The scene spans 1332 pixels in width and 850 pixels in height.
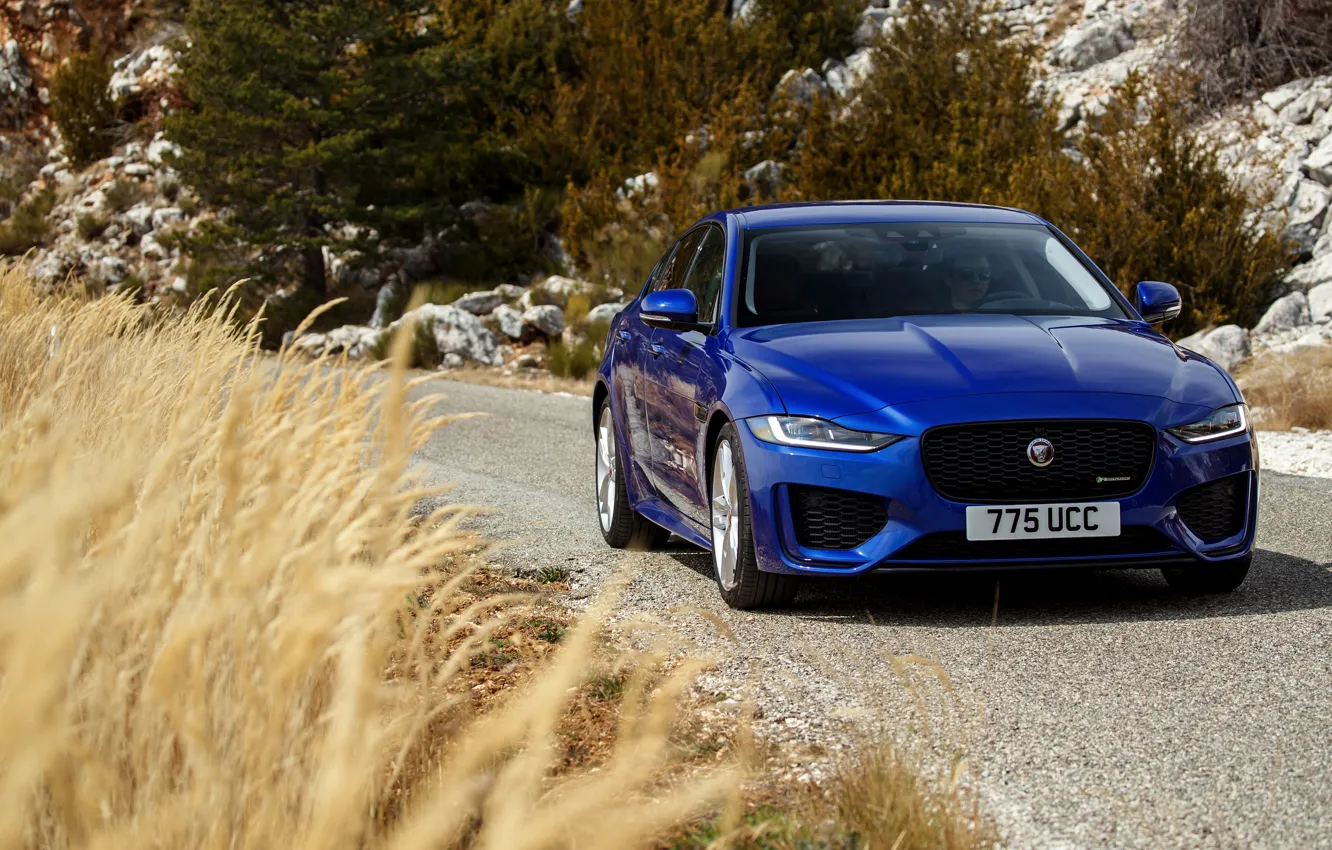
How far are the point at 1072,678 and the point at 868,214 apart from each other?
334 cm

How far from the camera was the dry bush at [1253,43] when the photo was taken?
26.1 meters

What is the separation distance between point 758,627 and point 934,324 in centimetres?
164

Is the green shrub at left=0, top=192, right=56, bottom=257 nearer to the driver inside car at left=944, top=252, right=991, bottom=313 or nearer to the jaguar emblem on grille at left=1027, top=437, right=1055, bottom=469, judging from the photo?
the driver inside car at left=944, top=252, right=991, bottom=313

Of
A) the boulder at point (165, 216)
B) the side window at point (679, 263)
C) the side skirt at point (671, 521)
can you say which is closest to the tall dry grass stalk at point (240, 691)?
the side skirt at point (671, 521)

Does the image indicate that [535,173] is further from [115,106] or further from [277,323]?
[115,106]

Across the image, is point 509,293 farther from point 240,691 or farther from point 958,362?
point 240,691

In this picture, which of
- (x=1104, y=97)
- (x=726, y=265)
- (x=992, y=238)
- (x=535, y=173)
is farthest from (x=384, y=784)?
(x=535, y=173)

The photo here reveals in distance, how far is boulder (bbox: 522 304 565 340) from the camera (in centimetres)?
2539

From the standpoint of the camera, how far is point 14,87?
151 ft

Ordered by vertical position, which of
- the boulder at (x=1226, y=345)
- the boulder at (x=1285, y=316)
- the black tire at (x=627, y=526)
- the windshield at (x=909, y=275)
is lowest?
the boulder at (x=1285, y=316)

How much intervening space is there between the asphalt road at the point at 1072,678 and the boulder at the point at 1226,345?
10.2 metres

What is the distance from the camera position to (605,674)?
203 inches

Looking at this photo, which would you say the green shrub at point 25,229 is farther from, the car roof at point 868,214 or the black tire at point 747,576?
the black tire at point 747,576

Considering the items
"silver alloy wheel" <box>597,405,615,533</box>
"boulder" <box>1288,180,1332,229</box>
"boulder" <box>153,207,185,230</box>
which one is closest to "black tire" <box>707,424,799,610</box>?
"silver alloy wheel" <box>597,405,615,533</box>
